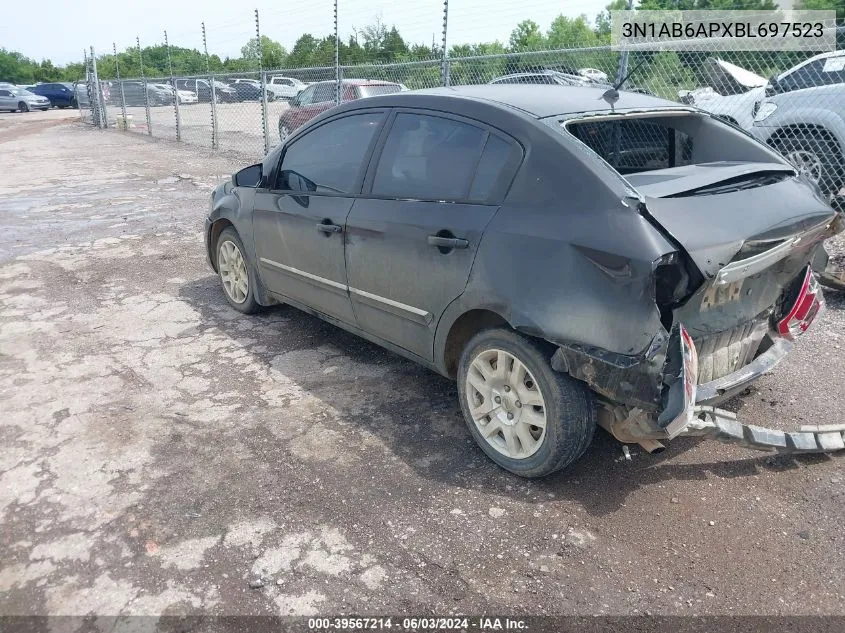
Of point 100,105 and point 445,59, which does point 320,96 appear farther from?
point 100,105

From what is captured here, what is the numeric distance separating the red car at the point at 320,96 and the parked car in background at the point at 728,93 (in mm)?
5515

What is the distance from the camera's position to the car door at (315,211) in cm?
387

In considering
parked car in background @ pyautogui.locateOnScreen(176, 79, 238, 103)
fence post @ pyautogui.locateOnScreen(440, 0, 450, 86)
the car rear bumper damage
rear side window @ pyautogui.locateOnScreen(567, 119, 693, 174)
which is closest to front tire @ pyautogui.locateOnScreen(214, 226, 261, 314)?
rear side window @ pyautogui.locateOnScreen(567, 119, 693, 174)

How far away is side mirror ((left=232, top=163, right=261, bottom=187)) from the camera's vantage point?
16.0 ft

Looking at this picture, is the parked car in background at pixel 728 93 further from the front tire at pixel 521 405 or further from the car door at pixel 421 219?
the front tire at pixel 521 405

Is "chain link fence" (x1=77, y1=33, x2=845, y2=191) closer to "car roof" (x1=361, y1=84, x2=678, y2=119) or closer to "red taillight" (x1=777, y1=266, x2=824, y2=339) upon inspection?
"car roof" (x1=361, y1=84, x2=678, y2=119)

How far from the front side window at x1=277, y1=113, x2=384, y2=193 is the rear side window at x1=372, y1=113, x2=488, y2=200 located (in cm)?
22

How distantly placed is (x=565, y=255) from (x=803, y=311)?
1.54 meters

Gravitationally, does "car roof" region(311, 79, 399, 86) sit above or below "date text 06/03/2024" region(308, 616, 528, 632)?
above

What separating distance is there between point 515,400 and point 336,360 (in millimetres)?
1687

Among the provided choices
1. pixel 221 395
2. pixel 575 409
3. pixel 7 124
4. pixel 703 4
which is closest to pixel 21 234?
pixel 221 395

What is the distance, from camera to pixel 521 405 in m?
3.03

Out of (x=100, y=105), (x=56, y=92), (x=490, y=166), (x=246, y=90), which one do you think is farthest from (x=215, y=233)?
(x=56, y=92)

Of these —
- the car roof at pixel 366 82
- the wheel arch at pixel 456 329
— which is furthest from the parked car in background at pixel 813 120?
the car roof at pixel 366 82
